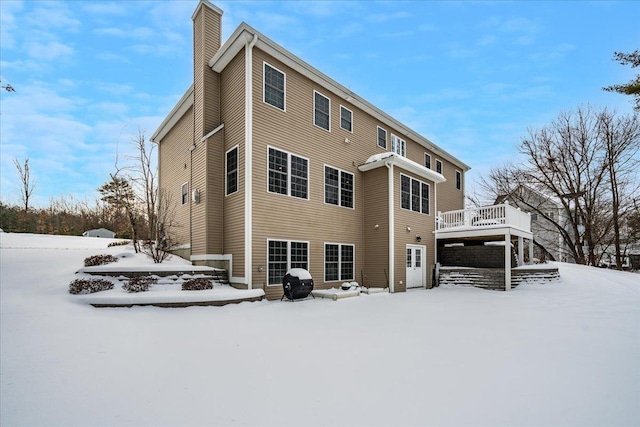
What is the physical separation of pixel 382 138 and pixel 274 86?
649cm

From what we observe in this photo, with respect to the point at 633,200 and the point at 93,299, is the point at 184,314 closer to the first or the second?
the point at 93,299

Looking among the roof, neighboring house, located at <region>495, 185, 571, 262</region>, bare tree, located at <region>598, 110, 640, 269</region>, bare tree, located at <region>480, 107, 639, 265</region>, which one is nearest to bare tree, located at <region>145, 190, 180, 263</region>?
the roof

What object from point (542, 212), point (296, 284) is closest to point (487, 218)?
point (296, 284)

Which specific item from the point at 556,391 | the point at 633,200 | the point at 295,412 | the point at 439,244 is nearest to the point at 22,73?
the point at 295,412

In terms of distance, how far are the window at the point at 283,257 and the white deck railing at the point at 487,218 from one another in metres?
7.67

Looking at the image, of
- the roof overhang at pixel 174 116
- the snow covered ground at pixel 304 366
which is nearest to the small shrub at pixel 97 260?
the snow covered ground at pixel 304 366

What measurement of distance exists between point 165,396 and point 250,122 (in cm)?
805

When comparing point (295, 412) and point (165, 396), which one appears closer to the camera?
point (295, 412)

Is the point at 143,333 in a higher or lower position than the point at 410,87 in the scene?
lower

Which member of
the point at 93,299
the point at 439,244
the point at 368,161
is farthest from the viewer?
the point at 439,244

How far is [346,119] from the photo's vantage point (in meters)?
13.5

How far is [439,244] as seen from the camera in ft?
52.9

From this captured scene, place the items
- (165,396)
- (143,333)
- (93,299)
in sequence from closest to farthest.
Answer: (165,396)
(143,333)
(93,299)

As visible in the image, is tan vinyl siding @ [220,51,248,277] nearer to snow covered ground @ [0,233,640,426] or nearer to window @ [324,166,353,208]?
snow covered ground @ [0,233,640,426]
